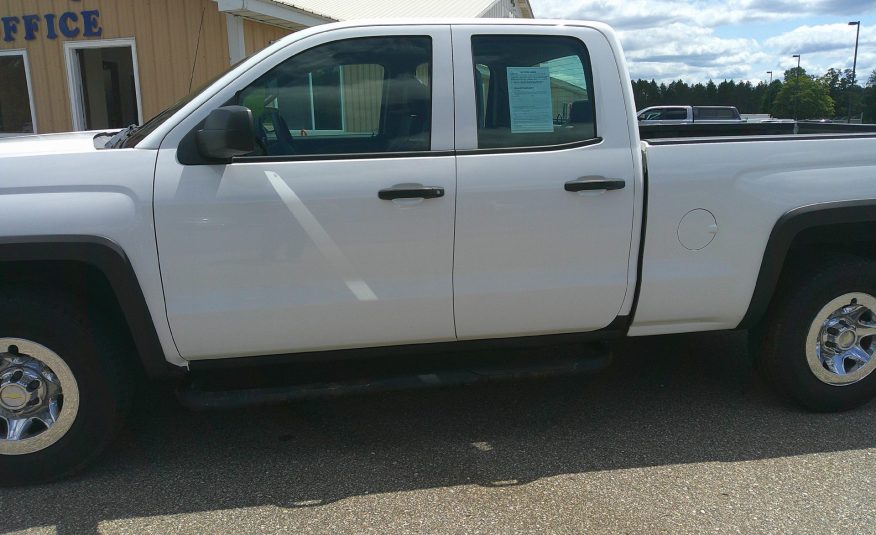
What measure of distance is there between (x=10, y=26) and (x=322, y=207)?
911 centimetres

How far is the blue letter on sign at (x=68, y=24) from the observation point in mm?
9616

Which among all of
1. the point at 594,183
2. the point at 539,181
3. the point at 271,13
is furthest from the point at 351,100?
the point at 271,13

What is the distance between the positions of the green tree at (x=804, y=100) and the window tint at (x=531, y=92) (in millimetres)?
50685

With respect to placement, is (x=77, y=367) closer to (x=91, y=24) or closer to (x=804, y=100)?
(x=91, y=24)

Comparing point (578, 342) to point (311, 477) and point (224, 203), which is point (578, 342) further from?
point (224, 203)

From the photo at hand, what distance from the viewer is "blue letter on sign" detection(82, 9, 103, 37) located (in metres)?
9.61

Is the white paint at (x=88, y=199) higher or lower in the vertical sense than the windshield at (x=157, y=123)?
lower

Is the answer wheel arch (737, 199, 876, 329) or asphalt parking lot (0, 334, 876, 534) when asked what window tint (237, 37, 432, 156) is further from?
wheel arch (737, 199, 876, 329)

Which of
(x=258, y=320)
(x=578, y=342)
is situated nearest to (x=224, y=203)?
(x=258, y=320)

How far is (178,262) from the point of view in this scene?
3.04 metres

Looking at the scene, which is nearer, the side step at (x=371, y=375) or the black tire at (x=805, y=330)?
the side step at (x=371, y=375)

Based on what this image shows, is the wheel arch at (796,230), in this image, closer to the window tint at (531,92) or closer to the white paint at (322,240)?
the window tint at (531,92)

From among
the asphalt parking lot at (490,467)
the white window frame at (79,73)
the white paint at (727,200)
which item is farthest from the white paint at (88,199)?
the white window frame at (79,73)

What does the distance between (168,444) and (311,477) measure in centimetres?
86
